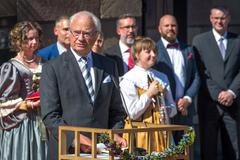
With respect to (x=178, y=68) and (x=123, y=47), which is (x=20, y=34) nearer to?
(x=123, y=47)

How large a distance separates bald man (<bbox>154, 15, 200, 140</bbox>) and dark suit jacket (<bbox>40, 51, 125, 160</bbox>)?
2570mm

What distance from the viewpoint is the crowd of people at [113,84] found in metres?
6.24

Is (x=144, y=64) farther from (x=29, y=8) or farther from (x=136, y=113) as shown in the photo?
(x=29, y=8)

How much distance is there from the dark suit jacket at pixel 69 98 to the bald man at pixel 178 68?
2.57 m

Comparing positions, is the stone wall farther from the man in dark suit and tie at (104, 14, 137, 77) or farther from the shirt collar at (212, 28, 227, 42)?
the man in dark suit and tie at (104, 14, 137, 77)

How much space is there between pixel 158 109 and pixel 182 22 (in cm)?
293

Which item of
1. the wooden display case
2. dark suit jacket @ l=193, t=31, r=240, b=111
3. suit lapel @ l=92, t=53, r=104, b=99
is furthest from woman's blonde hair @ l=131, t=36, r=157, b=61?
the wooden display case

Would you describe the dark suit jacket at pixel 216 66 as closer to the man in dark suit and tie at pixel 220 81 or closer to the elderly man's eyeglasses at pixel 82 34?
the man in dark suit and tie at pixel 220 81

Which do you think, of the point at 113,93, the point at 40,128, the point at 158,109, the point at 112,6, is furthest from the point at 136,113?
the point at 112,6

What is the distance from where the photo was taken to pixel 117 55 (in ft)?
28.7

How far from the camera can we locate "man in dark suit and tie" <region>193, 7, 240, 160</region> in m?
9.45

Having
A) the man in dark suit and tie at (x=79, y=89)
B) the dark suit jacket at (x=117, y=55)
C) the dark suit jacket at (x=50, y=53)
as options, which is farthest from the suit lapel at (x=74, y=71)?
the dark suit jacket at (x=117, y=55)

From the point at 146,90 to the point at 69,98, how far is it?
1.99m

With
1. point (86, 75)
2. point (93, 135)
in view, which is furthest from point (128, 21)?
point (93, 135)
